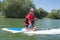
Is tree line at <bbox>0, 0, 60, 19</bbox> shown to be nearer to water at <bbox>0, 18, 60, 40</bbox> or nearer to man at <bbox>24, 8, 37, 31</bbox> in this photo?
water at <bbox>0, 18, 60, 40</bbox>

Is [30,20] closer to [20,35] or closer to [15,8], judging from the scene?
[20,35]

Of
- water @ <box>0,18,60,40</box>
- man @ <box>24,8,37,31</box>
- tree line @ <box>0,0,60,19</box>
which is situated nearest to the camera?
water @ <box>0,18,60,40</box>

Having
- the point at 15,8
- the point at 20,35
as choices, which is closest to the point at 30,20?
the point at 20,35

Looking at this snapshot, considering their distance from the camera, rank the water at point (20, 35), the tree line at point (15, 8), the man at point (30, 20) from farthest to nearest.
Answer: the tree line at point (15, 8) < the man at point (30, 20) < the water at point (20, 35)

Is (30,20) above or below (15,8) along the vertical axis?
Answer: above

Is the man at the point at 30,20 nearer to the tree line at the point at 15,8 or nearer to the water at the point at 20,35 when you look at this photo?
the water at the point at 20,35

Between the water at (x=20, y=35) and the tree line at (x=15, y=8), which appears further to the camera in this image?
the tree line at (x=15, y=8)

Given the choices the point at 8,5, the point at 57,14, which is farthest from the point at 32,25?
the point at 57,14

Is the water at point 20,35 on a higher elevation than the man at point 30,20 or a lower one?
lower

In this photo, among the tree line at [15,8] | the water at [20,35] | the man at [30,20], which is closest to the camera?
the water at [20,35]

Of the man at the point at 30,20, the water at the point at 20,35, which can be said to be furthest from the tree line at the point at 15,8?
the man at the point at 30,20

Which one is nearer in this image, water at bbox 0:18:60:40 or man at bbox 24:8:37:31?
water at bbox 0:18:60:40

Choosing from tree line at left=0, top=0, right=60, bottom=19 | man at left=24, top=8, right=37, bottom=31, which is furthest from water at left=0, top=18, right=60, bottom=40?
tree line at left=0, top=0, right=60, bottom=19

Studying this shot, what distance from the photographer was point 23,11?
69.8m
